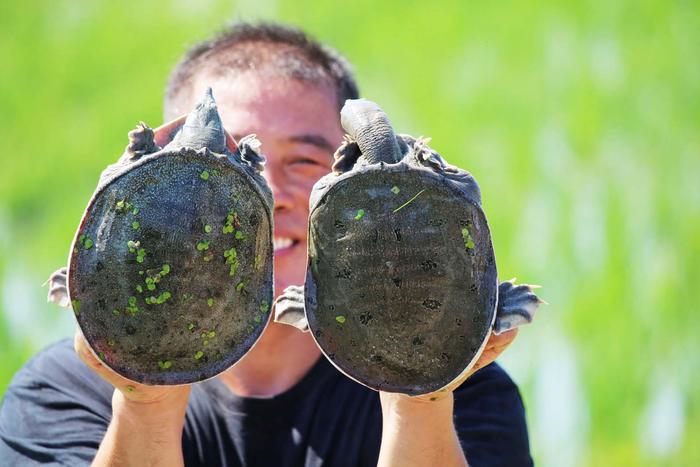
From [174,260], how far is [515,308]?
444 millimetres

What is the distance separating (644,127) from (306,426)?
2.52m

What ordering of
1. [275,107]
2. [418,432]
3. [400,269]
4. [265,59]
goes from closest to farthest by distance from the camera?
[400,269]
[418,432]
[275,107]
[265,59]

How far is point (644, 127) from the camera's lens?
3625 mm

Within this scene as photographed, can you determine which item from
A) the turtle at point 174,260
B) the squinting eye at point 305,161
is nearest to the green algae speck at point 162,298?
the turtle at point 174,260

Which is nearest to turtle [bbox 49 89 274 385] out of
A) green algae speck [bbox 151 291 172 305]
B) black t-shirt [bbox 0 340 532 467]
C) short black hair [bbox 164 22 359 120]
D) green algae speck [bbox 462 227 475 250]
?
green algae speck [bbox 151 291 172 305]

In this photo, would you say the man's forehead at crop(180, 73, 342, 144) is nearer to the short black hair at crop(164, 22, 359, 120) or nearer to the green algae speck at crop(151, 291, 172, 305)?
the short black hair at crop(164, 22, 359, 120)

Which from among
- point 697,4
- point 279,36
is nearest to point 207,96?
point 279,36

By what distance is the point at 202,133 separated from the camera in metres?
1.14

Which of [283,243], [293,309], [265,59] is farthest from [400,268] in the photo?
[265,59]

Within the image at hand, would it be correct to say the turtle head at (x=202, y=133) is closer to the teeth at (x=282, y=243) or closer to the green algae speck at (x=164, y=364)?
the green algae speck at (x=164, y=364)

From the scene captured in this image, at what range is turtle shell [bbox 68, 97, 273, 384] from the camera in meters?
1.10

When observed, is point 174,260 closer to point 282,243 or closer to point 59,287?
point 59,287

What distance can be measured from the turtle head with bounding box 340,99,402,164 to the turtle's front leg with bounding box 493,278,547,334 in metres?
0.24

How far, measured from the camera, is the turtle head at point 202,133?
113 cm
